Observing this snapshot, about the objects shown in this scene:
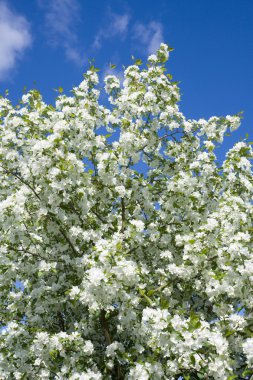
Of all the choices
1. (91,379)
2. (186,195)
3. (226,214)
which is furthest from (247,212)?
(91,379)

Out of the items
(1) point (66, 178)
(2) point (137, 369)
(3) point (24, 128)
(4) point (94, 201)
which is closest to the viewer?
(2) point (137, 369)

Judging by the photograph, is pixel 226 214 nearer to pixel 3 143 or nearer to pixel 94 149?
pixel 94 149

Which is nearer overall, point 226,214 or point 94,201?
point 226,214

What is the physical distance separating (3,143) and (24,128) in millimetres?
938

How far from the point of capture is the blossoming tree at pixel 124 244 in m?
9.09

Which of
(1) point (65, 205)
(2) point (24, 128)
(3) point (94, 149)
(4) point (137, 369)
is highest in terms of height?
(2) point (24, 128)

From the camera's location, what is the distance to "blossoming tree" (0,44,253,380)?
909 cm

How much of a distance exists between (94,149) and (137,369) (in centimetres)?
585

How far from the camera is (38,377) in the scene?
1078 cm

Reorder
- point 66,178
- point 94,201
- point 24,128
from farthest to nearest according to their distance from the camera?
point 24,128
point 94,201
point 66,178

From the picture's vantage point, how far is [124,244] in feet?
36.4

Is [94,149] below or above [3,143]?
below

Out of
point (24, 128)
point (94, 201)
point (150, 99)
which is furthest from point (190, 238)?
point (24, 128)

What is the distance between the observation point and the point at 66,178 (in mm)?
10117
